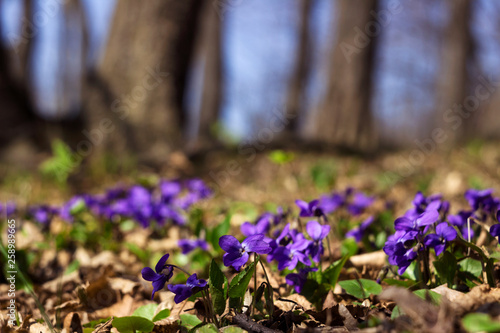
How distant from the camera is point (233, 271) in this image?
1608 millimetres

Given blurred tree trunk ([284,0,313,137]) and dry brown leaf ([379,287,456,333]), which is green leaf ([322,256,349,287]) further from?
blurred tree trunk ([284,0,313,137])

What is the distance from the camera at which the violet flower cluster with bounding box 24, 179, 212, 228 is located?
7.95ft

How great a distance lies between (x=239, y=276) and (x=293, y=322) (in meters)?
0.22

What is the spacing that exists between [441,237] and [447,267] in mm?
108

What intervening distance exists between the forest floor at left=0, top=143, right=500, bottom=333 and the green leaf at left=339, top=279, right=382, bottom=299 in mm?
17

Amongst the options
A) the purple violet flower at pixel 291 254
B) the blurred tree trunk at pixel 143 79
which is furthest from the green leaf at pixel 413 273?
the blurred tree trunk at pixel 143 79

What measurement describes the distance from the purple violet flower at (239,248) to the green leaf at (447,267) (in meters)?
0.54

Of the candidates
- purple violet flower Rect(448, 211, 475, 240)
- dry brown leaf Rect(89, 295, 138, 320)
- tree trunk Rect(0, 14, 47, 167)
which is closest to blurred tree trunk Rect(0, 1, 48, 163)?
tree trunk Rect(0, 14, 47, 167)

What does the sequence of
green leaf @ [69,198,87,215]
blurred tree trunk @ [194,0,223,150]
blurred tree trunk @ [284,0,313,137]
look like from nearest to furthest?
1. green leaf @ [69,198,87,215]
2. blurred tree trunk @ [284,0,313,137]
3. blurred tree trunk @ [194,0,223,150]

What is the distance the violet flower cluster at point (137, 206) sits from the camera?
2424 millimetres

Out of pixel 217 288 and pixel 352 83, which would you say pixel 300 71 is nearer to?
pixel 352 83

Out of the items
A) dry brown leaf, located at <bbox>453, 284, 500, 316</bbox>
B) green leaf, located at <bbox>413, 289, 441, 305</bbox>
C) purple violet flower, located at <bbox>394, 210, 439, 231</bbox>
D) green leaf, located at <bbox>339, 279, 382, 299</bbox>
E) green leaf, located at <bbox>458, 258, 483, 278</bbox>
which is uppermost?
purple violet flower, located at <bbox>394, 210, 439, 231</bbox>

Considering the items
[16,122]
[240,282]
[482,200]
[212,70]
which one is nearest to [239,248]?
[240,282]

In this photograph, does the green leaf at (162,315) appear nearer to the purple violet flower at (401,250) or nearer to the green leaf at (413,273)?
the purple violet flower at (401,250)
